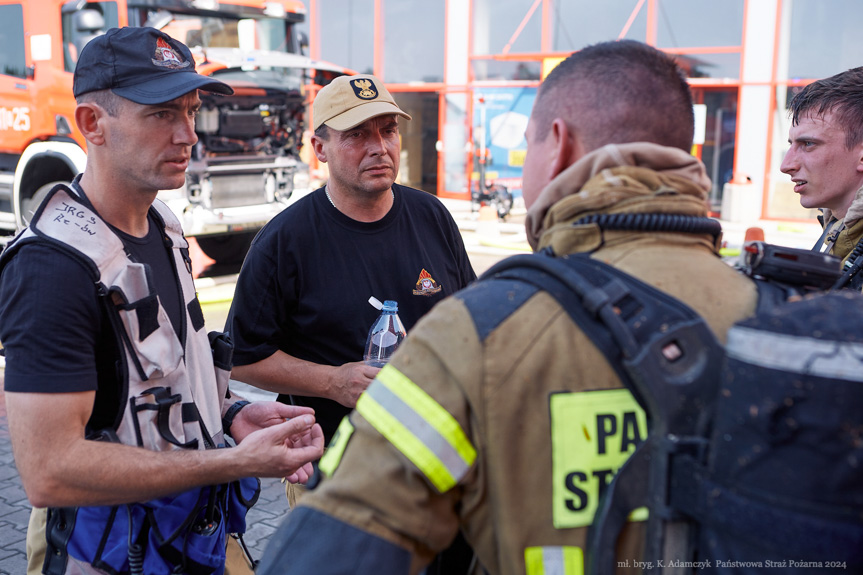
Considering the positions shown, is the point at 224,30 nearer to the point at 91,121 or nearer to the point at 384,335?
the point at 384,335

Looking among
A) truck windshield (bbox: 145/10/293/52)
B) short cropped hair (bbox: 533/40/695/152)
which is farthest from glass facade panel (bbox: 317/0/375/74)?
short cropped hair (bbox: 533/40/695/152)

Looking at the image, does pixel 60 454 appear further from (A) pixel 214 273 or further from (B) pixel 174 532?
(A) pixel 214 273

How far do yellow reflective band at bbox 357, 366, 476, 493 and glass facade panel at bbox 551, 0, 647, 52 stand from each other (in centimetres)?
1628

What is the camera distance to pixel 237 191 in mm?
10438

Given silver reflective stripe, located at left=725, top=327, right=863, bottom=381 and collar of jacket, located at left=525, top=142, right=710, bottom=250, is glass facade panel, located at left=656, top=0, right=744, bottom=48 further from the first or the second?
silver reflective stripe, located at left=725, top=327, right=863, bottom=381

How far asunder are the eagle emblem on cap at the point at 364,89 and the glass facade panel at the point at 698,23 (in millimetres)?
14117

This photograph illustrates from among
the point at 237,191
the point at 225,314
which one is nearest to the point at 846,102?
the point at 225,314

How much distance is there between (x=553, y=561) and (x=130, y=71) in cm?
177

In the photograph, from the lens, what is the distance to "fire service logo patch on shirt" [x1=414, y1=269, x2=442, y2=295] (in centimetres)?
298

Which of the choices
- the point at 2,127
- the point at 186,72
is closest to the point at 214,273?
the point at 2,127

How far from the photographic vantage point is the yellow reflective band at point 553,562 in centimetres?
120

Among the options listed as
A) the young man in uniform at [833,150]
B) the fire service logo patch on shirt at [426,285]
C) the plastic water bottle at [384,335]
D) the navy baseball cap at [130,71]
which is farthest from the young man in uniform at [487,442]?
the young man in uniform at [833,150]

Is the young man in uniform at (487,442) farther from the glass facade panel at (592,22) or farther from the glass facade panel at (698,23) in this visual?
the glass facade panel at (592,22)

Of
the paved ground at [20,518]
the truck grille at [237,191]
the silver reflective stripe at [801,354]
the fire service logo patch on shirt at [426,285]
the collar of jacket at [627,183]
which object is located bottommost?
the paved ground at [20,518]
